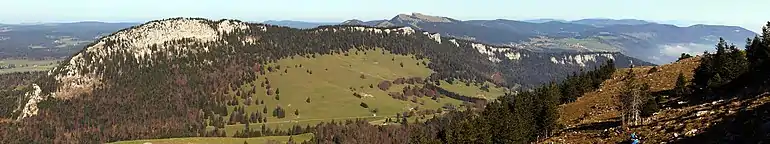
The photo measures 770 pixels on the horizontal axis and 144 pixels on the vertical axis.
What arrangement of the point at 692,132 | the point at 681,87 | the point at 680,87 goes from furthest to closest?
the point at 680,87 → the point at 681,87 → the point at 692,132

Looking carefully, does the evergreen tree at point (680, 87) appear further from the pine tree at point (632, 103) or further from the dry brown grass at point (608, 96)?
the pine tree at point (632, 103)

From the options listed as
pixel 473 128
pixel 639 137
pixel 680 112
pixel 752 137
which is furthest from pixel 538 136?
pixel 752 137

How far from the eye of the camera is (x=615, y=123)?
2985 inches

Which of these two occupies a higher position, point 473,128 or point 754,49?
point 754,49

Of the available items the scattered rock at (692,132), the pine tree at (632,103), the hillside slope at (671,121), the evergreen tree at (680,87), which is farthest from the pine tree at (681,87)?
the scattered rock at (692,132)

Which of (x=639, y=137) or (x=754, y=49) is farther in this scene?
(x=754, y=49)

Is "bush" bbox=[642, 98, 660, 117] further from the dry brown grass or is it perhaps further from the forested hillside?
the dry brown grass

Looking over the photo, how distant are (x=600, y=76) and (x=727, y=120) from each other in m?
93.2

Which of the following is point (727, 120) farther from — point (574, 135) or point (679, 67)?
point (679, 67)

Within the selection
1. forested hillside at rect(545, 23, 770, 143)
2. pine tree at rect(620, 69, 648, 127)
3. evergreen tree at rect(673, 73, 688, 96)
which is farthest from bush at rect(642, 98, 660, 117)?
evergreen tree at rect(673, 73, 688, 96)

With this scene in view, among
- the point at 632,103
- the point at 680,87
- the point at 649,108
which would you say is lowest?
the point at 649,108

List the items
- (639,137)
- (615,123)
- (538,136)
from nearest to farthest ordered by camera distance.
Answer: (639,137) < (615,123) < (538,136)

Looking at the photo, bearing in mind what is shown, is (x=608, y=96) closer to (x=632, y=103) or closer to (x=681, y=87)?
(x=681, y=87)

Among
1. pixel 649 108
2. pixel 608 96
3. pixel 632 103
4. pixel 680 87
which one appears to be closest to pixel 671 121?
pixel 632 103
